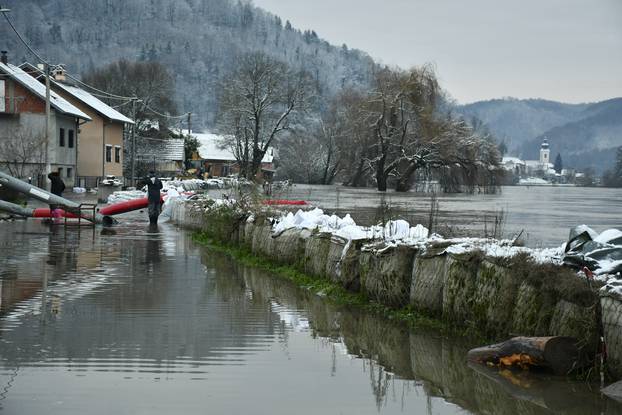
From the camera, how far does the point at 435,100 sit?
75.8 m

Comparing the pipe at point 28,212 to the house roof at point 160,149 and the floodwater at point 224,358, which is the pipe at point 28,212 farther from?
the house roof at point 160,149

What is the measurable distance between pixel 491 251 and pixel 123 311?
196 inches

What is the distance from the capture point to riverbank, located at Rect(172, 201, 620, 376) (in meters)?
8.97

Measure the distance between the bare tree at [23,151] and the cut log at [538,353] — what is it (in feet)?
140

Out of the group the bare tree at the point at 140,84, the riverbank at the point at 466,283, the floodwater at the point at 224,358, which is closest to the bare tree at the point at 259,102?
the bare tree at the point at 140,84

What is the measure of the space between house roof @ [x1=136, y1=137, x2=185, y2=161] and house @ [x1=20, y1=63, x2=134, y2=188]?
30.5m

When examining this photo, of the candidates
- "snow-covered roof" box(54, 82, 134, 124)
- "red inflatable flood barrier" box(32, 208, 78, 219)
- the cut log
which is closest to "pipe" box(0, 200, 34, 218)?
"red inflatable flood barrier" box(32, 208, 78, 219)

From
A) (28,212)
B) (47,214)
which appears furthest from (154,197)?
(28,212)

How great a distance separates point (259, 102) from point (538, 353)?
87986 mm

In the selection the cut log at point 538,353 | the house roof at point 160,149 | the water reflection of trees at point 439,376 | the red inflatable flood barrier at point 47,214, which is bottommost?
the water reflection of trees at point 439,376

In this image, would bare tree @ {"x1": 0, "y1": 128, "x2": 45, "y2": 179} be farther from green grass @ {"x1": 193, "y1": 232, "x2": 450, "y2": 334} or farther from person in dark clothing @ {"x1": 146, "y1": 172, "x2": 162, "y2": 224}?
green grass @ {"x1": 193, "y1": 232, "x2": 450, "y2": 334}

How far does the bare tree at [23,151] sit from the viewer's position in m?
50.0

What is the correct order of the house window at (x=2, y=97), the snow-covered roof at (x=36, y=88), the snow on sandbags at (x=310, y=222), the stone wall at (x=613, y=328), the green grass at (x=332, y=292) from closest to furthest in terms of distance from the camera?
the stone wall at (x=613, y=328) < the green grass at (x=332, y=292) < the snow on sandbags at (x=310, y=222) < the house window at (x=2, y=97) < the snow-covered roof at (x=36, y=88)

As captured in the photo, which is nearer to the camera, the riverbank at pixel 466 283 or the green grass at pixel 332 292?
the riverbank at pixel 466 283
